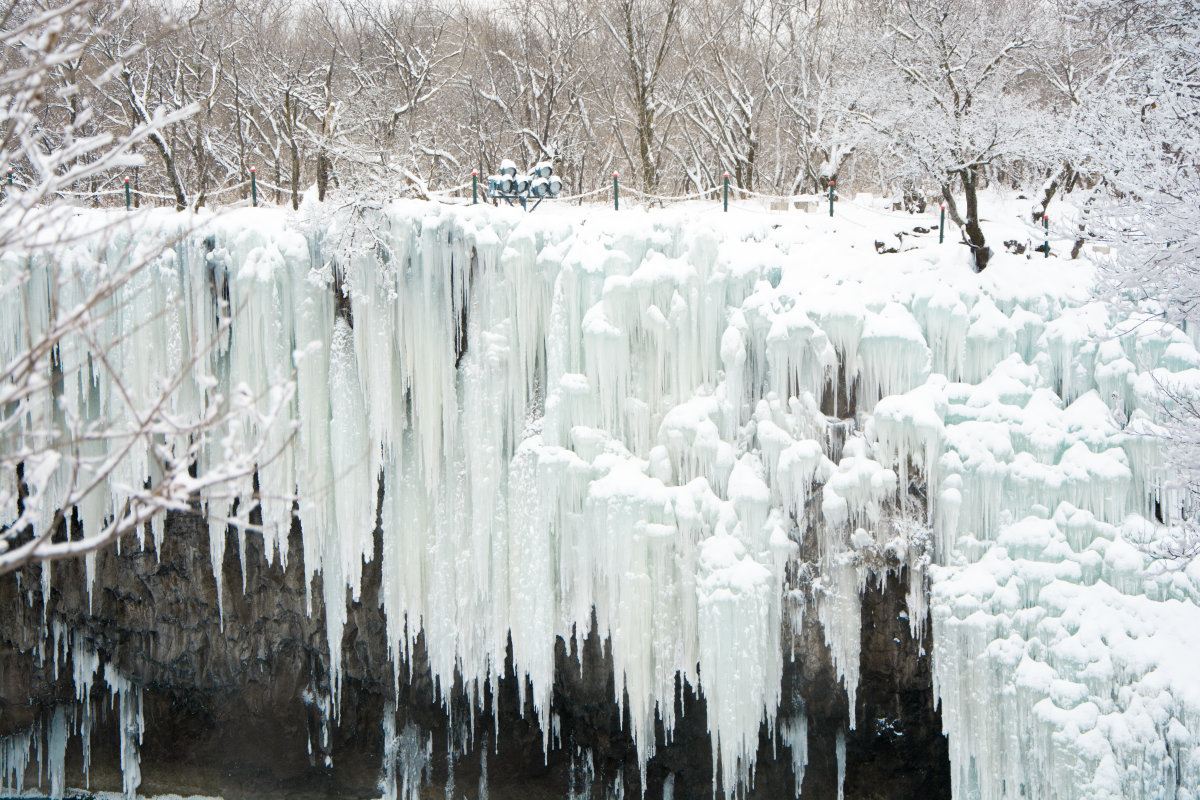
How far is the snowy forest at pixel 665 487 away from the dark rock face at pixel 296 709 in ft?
0.17

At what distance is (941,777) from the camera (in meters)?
10.9

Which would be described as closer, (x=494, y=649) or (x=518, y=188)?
(x=494, y=649)

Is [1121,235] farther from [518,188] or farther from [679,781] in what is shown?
[679,781]

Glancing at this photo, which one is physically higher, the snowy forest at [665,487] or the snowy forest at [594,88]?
the snowy forest at [594,88]

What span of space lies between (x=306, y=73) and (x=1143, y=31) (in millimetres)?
18056

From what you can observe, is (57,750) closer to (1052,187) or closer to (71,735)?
(71,735)

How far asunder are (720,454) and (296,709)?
23.1 feet

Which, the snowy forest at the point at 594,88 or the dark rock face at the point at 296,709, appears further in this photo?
the snowy forest at the point at 594,88

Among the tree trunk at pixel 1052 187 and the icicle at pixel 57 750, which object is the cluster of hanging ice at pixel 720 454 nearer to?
the tree trunk at pixel 1052 187

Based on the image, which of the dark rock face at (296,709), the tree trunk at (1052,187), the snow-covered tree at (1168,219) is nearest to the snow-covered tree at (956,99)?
the tree trunk at (1052,187)

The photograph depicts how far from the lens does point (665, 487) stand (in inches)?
387

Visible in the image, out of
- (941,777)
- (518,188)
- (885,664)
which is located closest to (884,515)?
(885,664)

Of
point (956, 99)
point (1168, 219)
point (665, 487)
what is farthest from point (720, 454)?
point (956, 99)

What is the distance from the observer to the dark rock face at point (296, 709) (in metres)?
11.3
